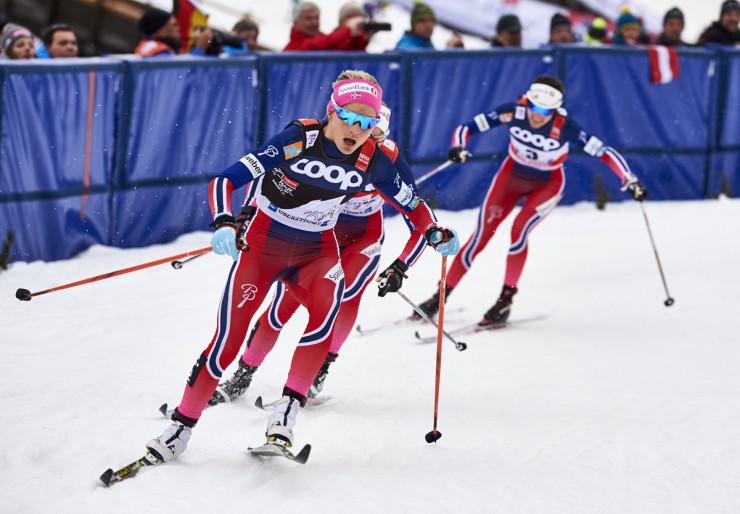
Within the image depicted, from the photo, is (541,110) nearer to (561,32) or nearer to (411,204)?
(411,204)

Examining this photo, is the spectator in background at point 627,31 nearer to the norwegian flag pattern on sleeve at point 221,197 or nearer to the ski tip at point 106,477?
the norwegian flag pattern on sleeve at point 221,197

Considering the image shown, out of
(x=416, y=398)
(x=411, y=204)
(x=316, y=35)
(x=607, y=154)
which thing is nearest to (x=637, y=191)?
(x=607, y=154)

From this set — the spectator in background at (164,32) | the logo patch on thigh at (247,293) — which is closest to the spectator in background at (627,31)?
the spectator in background at (164,32)

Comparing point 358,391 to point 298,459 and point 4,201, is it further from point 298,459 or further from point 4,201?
point 4,201

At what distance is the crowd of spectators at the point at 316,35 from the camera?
9.70 metres

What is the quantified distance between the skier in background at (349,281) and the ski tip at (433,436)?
841mm

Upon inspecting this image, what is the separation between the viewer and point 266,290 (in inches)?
215

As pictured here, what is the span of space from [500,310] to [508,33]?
16.1 feet

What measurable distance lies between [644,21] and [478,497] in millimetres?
16350

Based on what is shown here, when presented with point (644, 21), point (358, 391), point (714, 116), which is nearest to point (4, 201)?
point (358, 391)

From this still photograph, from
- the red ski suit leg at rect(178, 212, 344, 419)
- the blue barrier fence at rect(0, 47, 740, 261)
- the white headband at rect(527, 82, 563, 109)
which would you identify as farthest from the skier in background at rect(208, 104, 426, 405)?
the blue barrier fence at rect(0, 47, 740, 261)

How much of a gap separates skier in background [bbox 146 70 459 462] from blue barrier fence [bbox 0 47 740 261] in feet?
13.1

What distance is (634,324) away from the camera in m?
8.57

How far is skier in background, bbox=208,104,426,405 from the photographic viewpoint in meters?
6.30
